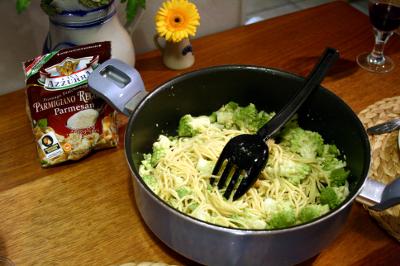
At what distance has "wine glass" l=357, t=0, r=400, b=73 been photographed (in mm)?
1272

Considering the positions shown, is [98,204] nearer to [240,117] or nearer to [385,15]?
[240,117]

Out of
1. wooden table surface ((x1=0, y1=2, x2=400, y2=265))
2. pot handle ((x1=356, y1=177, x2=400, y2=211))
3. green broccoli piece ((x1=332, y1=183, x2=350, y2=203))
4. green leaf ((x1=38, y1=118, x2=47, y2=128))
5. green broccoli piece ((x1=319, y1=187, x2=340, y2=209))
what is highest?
pot handle ((x1=356, y1=177, x2=400, y2=211))

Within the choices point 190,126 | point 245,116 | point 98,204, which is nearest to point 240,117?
point 245,116

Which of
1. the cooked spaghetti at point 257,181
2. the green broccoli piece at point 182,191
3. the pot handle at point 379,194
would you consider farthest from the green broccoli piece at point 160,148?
the pot handle at point 379,194

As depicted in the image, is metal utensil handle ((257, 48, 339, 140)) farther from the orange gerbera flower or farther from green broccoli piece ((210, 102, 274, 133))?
the orange gerbera flower

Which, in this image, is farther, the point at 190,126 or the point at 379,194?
the point at 190,126

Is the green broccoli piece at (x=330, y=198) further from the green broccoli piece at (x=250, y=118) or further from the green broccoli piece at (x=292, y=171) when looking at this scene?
the green broccoli piece at (x=250, y=118)

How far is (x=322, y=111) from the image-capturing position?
102 centimetres

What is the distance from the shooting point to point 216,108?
114cm

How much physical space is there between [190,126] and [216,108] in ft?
0.35

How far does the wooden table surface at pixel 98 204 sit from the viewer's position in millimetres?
885

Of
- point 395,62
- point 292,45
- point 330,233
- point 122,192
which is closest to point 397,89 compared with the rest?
point 395,62

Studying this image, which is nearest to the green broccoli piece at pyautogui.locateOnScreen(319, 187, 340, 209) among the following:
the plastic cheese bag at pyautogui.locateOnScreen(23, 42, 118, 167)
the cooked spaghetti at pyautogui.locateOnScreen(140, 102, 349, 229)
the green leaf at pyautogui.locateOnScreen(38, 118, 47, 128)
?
the cooked spaghetti at pyautogui.locateOnScreen(140, 102, 349, 229)

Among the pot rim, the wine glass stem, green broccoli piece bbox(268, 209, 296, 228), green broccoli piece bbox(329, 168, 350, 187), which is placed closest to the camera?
the pot rim
